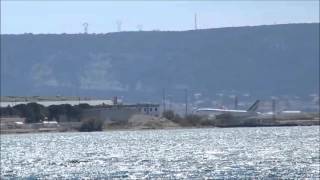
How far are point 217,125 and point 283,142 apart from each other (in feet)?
206

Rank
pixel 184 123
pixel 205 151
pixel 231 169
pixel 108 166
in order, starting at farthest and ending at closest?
pixel 184 123
pixel 205 151
pixel 108 166
pixel 231 169

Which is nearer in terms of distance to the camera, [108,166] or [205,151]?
[108,166]

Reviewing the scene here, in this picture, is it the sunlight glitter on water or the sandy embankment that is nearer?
the sunlight glitter on water

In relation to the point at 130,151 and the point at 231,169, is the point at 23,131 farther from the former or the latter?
the point at 231,169

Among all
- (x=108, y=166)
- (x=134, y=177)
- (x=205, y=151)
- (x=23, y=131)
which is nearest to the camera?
(x=134, y=177)

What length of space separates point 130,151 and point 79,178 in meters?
32.6

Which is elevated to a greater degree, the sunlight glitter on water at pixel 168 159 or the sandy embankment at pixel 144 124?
the sandy embankment at pixel 144 124

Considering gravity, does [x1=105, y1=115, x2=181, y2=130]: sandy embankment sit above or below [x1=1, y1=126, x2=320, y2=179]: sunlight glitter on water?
above

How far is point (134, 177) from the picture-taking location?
61.0 m

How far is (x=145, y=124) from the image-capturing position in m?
158

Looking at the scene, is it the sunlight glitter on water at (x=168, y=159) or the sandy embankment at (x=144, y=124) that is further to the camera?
the sandy embankment at (x=144, y=124)

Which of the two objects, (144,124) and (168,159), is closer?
(168,159)

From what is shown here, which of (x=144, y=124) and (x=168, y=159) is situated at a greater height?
(x=144, y=124)

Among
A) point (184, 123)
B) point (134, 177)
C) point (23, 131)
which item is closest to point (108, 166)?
point (134, 177)
